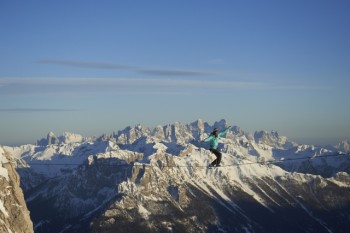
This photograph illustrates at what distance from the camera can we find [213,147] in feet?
301
